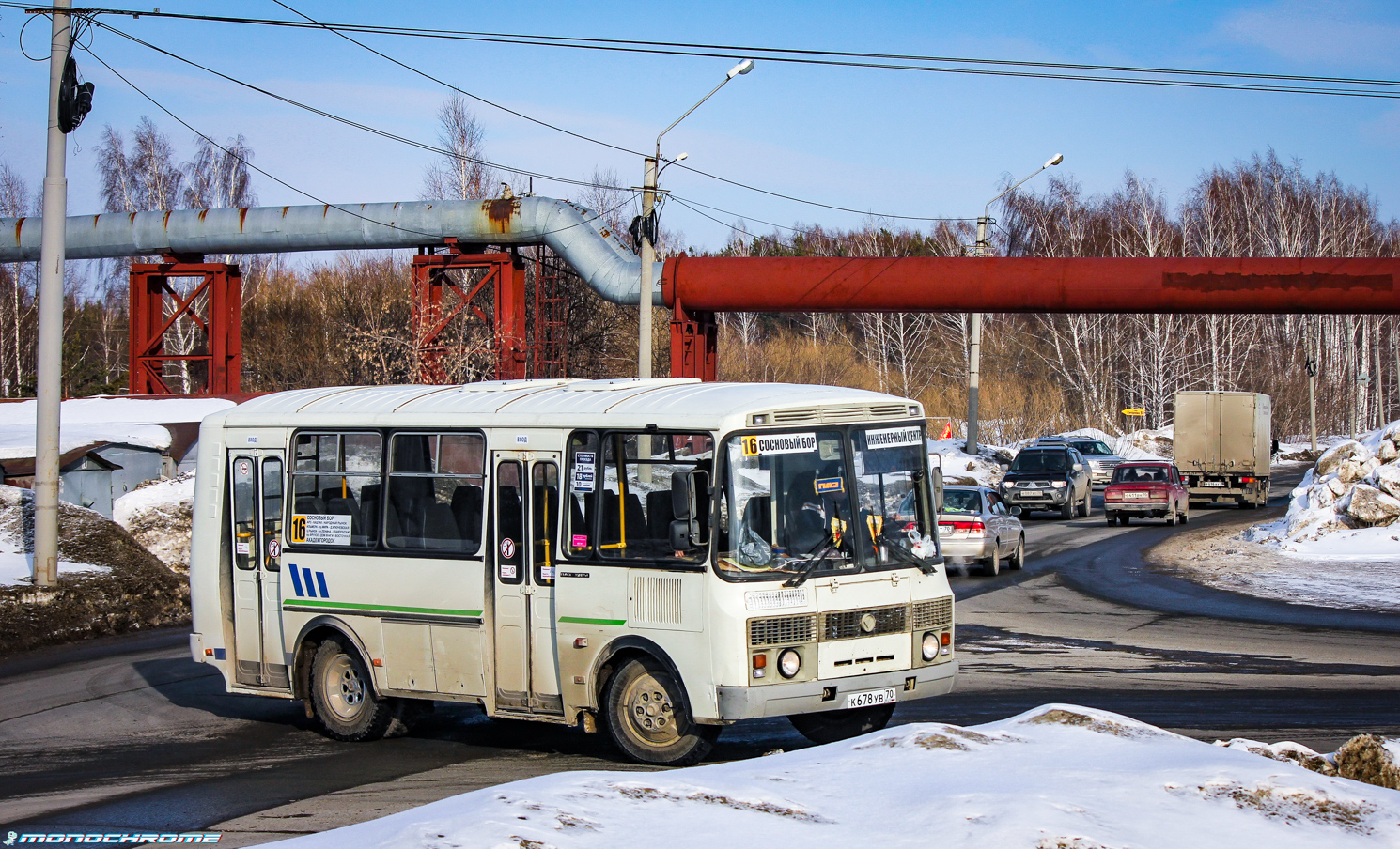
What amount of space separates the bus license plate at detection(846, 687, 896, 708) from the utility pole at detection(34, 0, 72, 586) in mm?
12240

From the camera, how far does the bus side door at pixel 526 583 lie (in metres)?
9.16

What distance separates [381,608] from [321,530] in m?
0.93

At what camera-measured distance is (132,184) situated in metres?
60.4

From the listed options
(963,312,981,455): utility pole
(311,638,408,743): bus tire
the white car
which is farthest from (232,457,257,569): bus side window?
(963,312,981,455): utility pole

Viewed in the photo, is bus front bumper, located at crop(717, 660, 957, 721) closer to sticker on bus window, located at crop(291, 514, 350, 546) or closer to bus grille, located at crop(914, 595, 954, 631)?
bus grille, located at crop(914, 595, 954, 631)

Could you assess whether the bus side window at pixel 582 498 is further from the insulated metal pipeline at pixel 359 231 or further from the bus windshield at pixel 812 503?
the insulated metal pipeline at pixel 359 231

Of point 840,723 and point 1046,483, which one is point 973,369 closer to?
point 1046,483

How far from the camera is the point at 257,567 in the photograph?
10.8m

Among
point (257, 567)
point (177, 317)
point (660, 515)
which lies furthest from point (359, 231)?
point (660, 515)

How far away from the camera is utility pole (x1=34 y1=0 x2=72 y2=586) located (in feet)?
54.3

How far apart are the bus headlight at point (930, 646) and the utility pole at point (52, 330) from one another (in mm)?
12368

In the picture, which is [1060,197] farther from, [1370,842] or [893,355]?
[1370,842]

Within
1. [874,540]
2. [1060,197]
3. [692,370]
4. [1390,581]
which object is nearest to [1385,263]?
[1390,581]

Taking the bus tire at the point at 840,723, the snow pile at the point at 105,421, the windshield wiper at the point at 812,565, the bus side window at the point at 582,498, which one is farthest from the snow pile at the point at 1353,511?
the snow pile at the point at 105,421
